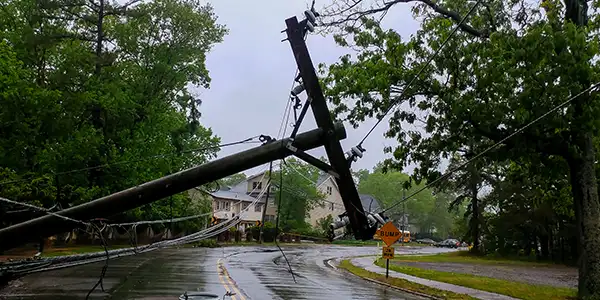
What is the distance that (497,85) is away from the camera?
49.8 feet

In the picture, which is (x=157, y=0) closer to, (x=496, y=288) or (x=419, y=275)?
(x=419, y=275)

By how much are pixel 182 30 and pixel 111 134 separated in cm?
819

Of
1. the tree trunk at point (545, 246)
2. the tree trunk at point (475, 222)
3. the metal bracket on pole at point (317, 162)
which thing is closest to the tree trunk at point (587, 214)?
the metal bracket on pole at point (317, 162)

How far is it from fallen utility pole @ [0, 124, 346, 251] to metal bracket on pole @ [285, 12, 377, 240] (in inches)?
6.6

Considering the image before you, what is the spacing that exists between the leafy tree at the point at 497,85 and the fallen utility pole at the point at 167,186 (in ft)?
20.5

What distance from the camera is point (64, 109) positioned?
98.3 feet

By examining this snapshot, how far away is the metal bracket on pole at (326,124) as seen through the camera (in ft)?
23.9

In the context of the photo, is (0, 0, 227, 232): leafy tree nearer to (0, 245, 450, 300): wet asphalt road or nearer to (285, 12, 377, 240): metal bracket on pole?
(0, 245, 450, 300): wet asphalt road

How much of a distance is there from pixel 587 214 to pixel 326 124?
39.0 ft

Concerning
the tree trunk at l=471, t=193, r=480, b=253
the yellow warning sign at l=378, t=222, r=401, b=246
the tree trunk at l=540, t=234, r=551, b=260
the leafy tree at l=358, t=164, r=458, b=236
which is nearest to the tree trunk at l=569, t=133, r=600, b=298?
the yellow warning sign at l=378, t=222, r=401, b=246

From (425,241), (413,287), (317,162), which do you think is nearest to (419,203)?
(425,241)

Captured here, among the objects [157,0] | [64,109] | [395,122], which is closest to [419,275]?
[395,122]

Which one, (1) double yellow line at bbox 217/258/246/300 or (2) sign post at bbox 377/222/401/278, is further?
(2) sign post at bbox 377/222/401/278

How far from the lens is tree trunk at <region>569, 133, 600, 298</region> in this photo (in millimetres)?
15617
